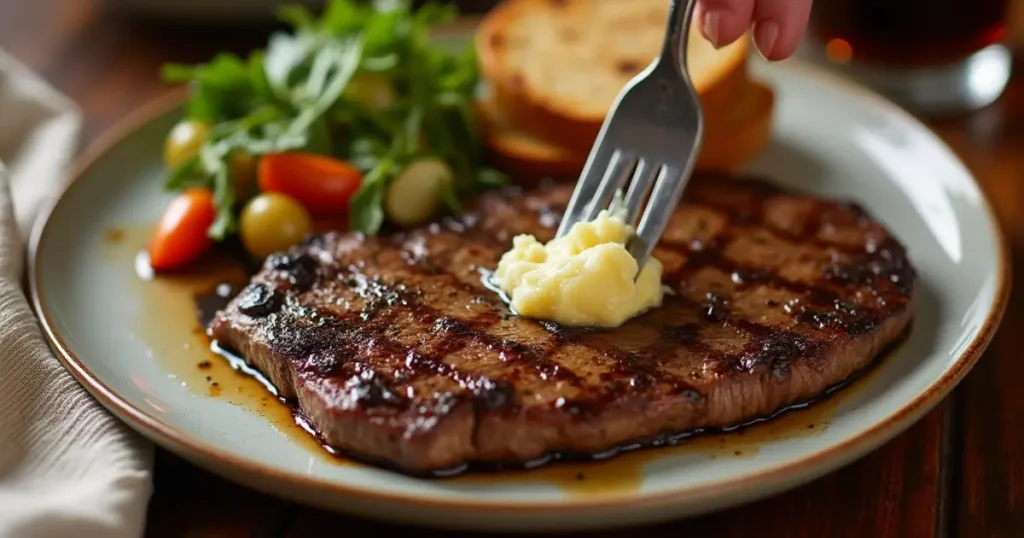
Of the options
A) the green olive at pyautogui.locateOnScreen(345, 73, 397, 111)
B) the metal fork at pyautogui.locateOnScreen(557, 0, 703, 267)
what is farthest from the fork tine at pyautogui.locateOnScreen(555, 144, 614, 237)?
the green olive at pyautogui.locateOnScreen(345, 73, 397, 111)

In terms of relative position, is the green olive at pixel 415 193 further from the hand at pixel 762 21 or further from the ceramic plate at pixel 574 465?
the hand at pixel 762 21

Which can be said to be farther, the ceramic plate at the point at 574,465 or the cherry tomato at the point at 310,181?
the cherry tomato at the point at 310,181

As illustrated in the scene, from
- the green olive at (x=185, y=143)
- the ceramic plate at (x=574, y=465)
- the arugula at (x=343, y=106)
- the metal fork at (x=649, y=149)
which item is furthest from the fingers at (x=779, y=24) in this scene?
the green olive at (x=185, y=143)

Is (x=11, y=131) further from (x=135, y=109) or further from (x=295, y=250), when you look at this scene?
(x=295, y=250)

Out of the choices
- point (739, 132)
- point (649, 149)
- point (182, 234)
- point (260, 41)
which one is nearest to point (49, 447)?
point (182, 234)

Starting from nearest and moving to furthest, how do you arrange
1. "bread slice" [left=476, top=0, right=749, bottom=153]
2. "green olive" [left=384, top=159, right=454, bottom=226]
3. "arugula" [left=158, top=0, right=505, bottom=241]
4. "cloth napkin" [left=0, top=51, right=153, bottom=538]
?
"cloth napkin" [left=0, top=51, right=153, bottom=538] → "green olive" [left=384, top=159, right=454, bottom=226] → "arugula" [left=158, top=0, right=505, bottom=241] → "bread slice" [left=476, top=0, right=749, bottom=153]

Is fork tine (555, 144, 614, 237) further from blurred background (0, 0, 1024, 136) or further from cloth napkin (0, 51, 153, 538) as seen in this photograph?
blurred background (0, 0, 1024, 136)

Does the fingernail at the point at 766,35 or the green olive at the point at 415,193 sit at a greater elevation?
the fingernail at the point at 766,35
